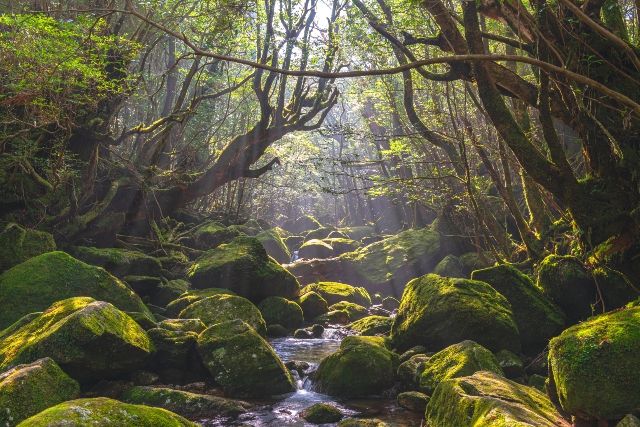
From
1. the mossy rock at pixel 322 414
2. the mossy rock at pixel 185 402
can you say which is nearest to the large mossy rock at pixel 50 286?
the mossy rock at pixel 185 402

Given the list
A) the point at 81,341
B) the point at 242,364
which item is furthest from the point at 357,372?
the point at 81,341

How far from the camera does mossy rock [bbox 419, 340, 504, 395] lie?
7.55 metres

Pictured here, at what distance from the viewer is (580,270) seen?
9547 mm

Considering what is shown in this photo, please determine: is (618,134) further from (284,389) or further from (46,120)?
(46,120)

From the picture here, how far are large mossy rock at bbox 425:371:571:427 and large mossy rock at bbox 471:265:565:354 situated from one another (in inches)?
139

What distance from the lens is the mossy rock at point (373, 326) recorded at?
13336mm

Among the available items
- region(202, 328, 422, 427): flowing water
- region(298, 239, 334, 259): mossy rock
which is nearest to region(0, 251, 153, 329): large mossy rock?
region(202, 328, 422, 427): flowing water

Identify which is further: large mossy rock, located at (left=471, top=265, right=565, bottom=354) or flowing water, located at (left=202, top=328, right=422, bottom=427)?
large mossy rock, located at (left=471, top=265, right=565, bottom=354)

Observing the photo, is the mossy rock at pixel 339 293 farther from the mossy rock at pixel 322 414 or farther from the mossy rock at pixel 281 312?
the mossy rock at pixel 322 414

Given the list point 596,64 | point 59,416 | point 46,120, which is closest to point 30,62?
point 46,120

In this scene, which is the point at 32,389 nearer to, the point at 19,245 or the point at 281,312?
the point at 19,245

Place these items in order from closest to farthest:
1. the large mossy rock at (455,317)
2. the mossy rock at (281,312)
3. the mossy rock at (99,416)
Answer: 1. the mossy rock at (99,416)
2. the large mossy rock at (455,317)
3. the mossy rock at (281,312)

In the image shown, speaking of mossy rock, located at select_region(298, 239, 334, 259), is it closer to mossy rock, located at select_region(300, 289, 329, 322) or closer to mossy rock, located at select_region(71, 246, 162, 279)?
mossy rock, located at select_region(300, 289, 329, 322)

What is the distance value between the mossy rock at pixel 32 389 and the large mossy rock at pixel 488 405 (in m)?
4.70
